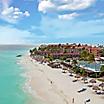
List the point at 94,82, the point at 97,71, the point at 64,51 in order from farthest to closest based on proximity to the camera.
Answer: the point at 64,51, the point at 97,71, the point at 94,82

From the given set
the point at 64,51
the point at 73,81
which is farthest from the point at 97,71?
the point at 64,51

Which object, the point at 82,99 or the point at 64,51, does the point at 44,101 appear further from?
the point at 64,51

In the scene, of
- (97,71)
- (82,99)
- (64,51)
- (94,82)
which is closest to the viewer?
(82,99)

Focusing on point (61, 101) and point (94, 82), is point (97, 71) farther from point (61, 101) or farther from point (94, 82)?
point (61, 101)

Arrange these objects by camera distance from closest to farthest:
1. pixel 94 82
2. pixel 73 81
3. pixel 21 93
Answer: pixel 21 93 → pixel 94 82 → pixel 73 81

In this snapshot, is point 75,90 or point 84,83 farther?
point 84,83

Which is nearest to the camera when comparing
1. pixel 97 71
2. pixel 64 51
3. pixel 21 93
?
pixel 21 93

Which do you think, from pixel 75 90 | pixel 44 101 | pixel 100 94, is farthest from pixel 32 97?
pixel 100 94

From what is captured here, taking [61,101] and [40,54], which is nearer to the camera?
[61,101]

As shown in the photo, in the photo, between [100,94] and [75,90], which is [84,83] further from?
[100,94]
